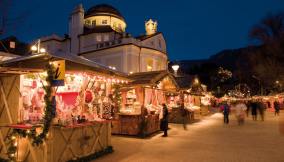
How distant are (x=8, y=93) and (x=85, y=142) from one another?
2765mm

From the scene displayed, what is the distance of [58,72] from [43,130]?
1600 millimetres

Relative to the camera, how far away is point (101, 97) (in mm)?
10977

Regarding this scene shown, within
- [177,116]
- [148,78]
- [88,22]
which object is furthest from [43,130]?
[88,22]

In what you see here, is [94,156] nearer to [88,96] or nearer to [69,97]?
[88,96]

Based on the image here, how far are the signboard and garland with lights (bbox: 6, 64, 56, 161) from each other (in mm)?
98

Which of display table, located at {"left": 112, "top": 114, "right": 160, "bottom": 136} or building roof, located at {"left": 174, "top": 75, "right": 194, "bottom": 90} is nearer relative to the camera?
display table, located at {"left": 112, "top": 114, "right": 160, "bottom": 136}

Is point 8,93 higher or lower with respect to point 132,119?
higher

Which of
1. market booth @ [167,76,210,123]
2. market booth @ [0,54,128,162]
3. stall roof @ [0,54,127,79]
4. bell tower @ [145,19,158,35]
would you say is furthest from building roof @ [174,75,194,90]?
bell tower @ [145,19,158,35]

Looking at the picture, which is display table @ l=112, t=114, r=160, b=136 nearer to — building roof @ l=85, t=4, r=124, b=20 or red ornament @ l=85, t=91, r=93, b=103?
red ornament @ l=85, t=91, r=93, b=103

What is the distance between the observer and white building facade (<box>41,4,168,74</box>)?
37031mm

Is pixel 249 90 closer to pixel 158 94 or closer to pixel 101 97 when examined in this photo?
pixel 158 94

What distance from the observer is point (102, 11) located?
45.9 m

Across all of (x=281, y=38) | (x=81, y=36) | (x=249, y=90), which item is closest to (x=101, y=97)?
(x=281, y=38)

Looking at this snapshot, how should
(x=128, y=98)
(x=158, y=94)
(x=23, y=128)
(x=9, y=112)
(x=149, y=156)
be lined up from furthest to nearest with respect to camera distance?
(x=158, y=94) < (x=128, y=98) < (x=149, y=156) < (x=9, y=112) < (x=23, y=128)
